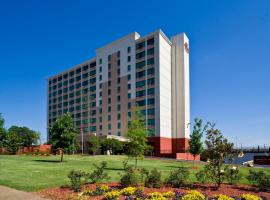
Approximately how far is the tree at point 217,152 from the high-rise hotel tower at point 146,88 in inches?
2261

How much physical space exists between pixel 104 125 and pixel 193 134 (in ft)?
181

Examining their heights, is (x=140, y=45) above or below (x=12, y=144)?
above

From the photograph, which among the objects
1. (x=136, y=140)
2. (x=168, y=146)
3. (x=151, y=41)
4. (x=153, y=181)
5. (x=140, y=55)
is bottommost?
(x=168, y=146)

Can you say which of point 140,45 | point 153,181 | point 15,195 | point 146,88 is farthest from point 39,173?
point 140,45

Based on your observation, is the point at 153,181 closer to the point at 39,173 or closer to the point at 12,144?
the point at 39,173

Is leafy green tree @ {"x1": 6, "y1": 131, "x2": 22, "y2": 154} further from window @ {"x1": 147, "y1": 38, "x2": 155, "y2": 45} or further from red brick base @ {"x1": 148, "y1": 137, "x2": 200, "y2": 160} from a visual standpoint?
window @ {"x1": 147, "y1": 38, "x2": 155, "y2": 45}

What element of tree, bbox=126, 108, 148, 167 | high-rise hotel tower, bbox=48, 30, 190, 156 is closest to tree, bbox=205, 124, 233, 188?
tree, bbox=126, 108, 148, 167

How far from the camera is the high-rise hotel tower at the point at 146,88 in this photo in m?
76.8

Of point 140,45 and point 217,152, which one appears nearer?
point 217,152

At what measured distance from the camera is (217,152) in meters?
14.3

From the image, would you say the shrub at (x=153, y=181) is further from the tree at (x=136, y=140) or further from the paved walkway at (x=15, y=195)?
the tree at (x=136, y=140)

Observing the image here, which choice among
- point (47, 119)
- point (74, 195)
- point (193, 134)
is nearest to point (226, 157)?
point (74, 195)

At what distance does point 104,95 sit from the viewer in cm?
9256

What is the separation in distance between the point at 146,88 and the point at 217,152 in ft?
214
